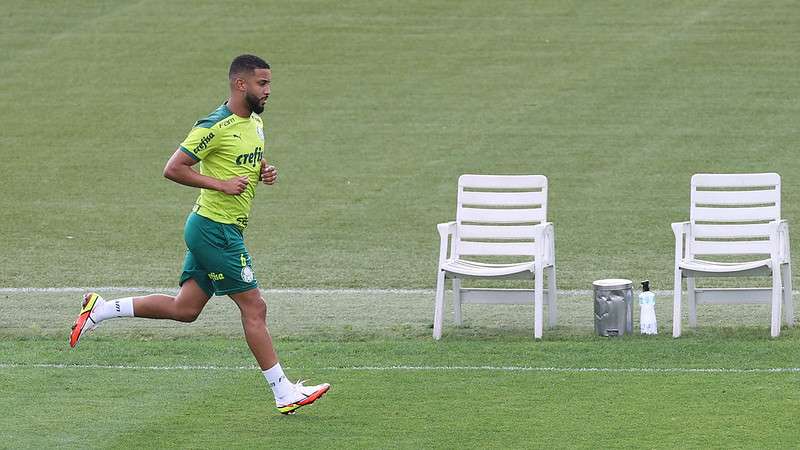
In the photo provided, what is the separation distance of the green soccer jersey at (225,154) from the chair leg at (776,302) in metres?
4.09

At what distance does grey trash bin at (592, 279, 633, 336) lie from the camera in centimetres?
1010

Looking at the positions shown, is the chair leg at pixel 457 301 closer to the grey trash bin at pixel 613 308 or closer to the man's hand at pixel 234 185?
the grey trash bin at pixel 613 308

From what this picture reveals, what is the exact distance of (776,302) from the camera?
1005cm

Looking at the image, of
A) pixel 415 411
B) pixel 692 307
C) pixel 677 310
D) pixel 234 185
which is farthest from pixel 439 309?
pixel 234 185

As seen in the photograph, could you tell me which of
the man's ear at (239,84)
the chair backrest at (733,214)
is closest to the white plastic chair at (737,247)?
the chair backrest at (733,214)

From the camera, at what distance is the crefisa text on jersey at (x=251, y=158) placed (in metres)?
8.00

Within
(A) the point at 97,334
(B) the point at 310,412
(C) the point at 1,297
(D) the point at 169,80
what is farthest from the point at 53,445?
(D) the point at 169,80

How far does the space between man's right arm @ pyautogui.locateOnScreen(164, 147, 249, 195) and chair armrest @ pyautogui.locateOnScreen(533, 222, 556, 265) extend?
3.07 m

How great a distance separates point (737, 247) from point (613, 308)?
1.26 metres

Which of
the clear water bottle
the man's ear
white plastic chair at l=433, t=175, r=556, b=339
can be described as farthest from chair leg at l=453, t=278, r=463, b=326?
the man's ear

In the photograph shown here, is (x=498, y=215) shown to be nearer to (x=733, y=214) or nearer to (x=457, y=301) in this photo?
(x=457, y=301)

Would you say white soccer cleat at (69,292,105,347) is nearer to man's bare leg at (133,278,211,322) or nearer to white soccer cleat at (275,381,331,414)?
man's bare leg at (133,278,211,322)

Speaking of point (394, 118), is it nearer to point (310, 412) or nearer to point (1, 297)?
point (1, 297)

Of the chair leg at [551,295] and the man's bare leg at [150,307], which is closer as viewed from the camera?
the man's bare leg at [150,307]
